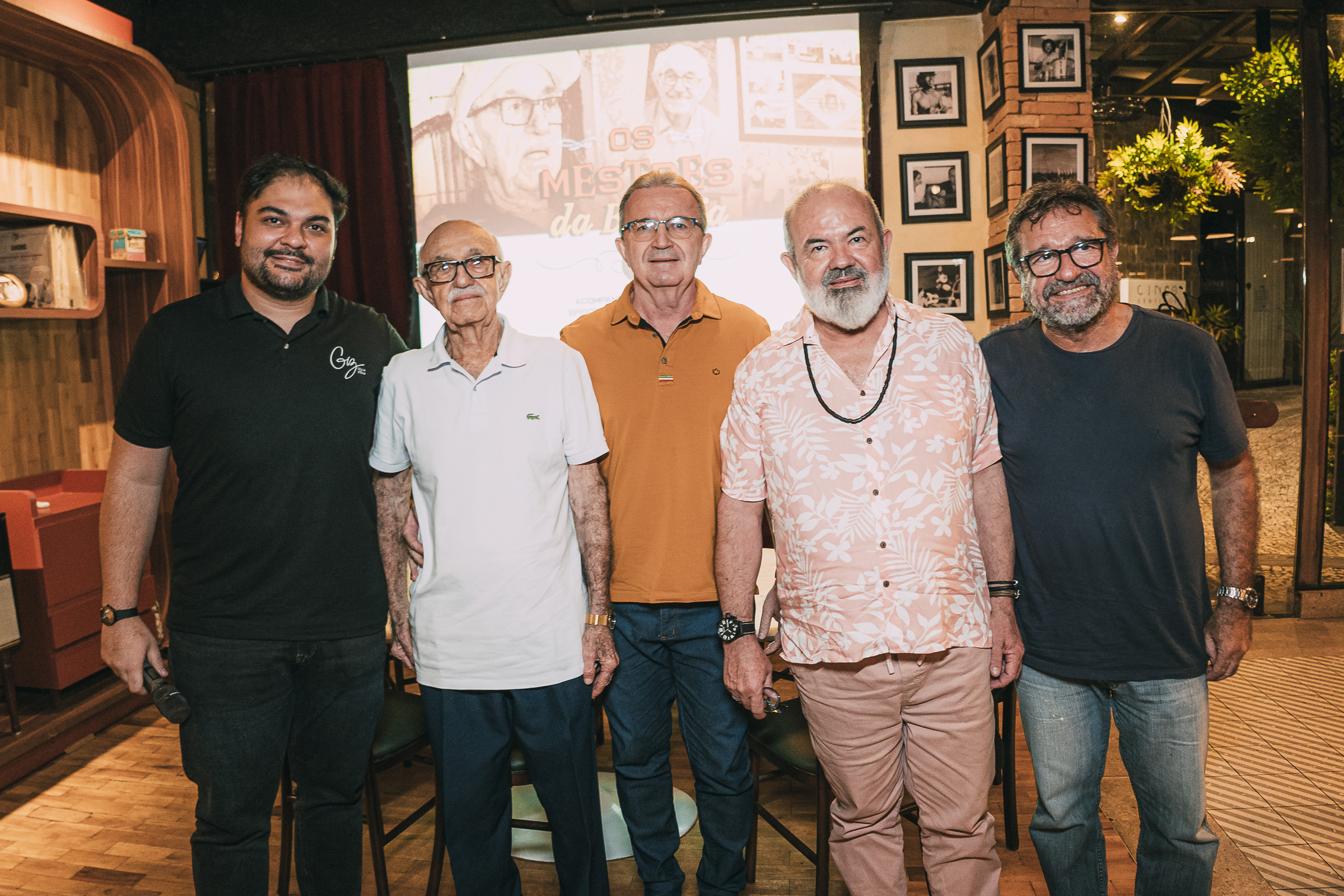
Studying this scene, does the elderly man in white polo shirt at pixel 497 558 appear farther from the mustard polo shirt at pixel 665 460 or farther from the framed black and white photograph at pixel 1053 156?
the framed black and white photograph at pixel 1053 156

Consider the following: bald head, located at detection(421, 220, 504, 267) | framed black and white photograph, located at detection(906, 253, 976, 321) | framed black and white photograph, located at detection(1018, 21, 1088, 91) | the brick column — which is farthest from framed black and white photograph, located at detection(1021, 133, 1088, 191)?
bald head, located at detection(421, 220, 504, 267)

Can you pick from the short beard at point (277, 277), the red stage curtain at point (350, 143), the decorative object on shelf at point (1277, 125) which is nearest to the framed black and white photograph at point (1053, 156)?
the decorative object on shelf at point (1277, 125)

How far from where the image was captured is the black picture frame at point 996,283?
4016 mm

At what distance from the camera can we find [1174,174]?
444cm

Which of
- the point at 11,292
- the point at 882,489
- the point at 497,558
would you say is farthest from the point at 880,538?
the point at 11,292

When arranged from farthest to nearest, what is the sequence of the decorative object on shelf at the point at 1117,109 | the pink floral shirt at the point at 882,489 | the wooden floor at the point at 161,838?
the decorative object on shelf at the point at 1117,109 → the wooden floor at the point at 161,838 → the pink floral shirt at the point at 882,489

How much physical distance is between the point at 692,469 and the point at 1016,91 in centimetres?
320

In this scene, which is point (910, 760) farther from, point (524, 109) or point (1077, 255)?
point (524, 109)

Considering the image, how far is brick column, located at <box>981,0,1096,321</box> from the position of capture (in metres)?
3.92

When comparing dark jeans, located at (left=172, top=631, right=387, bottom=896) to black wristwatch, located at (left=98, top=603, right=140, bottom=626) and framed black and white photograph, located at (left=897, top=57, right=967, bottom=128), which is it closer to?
black wristwatch, located at (left=98, top=603, right=140, bottom=626)

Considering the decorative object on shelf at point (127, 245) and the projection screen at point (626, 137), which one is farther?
the projection screen at point (626, 137)

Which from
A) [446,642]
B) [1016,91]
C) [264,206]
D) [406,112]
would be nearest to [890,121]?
[1016,91]

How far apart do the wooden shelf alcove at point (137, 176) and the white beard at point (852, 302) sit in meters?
3.49

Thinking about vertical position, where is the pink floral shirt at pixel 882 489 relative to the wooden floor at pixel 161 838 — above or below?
above
